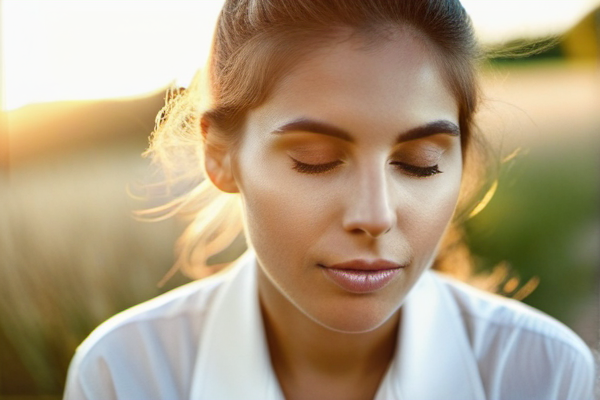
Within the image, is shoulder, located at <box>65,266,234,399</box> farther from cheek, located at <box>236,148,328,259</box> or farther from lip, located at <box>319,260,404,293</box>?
lip, located at <box>319,260,404,293</box>

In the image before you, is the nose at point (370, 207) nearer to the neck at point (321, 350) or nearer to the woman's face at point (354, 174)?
the woman's face at point (354, 174)

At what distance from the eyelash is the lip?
0.18 meters

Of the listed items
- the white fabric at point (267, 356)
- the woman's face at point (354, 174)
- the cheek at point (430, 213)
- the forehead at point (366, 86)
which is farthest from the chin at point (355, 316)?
the forehead at point (366, 86)

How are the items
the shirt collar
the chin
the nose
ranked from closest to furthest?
the nose → the chin → the shirt collar

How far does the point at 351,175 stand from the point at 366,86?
167 mm

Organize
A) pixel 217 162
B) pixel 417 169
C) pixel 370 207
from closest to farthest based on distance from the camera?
pixel 370 207
pixel 417 169
pixel 217 162

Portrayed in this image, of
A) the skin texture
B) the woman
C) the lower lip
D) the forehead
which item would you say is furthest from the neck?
the forehead

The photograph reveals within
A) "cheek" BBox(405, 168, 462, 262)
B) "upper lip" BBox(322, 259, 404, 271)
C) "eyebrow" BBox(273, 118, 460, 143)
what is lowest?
"upper lip" BBox(322, 259, 404, 271)

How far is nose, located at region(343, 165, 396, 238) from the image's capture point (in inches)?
46.2

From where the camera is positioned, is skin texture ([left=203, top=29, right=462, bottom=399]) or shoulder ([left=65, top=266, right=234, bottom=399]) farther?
shoulder ([left=65, top=266, right=234, bottom=399])

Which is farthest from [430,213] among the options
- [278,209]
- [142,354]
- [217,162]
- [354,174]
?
[142,354]

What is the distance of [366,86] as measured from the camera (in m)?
1.20

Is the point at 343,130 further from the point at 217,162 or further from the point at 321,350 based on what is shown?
the point at 321,350

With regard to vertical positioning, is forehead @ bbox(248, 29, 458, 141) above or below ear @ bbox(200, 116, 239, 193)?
above
